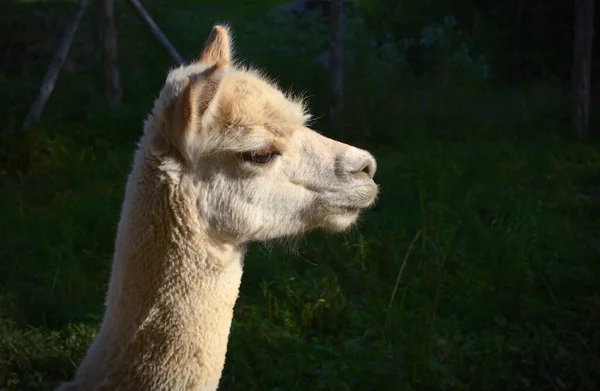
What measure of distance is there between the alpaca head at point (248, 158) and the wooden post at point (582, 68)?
216 inches

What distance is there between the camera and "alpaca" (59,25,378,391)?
2.42 m

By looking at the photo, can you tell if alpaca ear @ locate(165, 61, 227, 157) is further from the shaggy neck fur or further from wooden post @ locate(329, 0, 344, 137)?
wooden post @ locate(329, 0, 344, 137)

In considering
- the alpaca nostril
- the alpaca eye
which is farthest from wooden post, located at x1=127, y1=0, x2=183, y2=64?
the alpaca eye

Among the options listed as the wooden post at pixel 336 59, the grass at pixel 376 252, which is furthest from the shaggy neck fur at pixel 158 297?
the wooden post at pixel 336 59

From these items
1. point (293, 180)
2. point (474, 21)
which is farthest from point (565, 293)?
point (474, 21)

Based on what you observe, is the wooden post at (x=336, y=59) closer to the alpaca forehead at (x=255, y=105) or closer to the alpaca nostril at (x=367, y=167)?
the alpaca nostril at (x=367, y=167)

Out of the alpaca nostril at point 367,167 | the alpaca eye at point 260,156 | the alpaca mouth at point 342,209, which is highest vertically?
the alpaca eye at point 260,156

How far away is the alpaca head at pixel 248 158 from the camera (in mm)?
2420

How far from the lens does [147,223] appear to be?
2457 millimetres

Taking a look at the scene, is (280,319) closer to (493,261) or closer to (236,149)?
(493,261)

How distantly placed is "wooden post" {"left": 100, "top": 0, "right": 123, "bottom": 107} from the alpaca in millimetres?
5035

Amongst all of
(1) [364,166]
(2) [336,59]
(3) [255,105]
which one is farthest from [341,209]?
(2) [336,59]

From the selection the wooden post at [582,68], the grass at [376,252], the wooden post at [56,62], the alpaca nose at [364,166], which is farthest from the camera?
the wooden post at [582,68]

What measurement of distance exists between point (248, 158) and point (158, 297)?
50 centimetres
